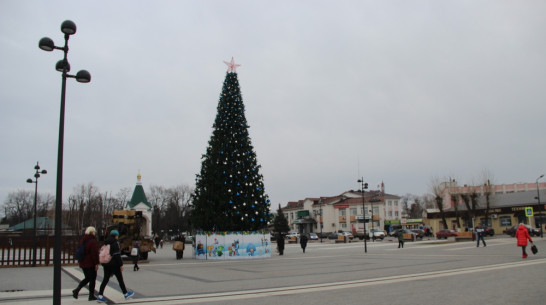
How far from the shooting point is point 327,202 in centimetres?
9550

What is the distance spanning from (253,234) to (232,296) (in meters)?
16.5

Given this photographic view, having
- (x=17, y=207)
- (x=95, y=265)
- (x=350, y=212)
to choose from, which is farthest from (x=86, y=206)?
(x=95, y=265)

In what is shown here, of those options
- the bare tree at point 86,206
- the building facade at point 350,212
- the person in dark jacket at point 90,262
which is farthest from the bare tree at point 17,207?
the person in dark jacket at point 90,262

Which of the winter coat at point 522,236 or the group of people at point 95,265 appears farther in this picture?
the winter coat at point 522,236

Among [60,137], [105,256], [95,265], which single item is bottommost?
[95,265]

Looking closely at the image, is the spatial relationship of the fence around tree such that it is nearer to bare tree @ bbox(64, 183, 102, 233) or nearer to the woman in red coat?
the woman in red coat

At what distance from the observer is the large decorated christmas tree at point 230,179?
87.5 feet

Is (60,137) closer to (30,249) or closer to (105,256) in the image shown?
(105,256)

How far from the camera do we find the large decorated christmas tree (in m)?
26.7

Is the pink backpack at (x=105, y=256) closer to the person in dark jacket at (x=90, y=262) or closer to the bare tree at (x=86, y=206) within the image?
the person in dark jacket at (x=90, y=262)

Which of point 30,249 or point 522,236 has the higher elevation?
point 522,236

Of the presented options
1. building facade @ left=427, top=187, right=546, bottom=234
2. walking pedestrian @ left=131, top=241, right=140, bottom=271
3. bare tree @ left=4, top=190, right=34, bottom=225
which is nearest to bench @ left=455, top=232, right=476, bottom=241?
building facade @ left=427, top=187, right=546, bottom=234

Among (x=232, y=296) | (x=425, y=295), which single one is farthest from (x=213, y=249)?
(x=425, y=295)

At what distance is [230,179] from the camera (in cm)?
2684
